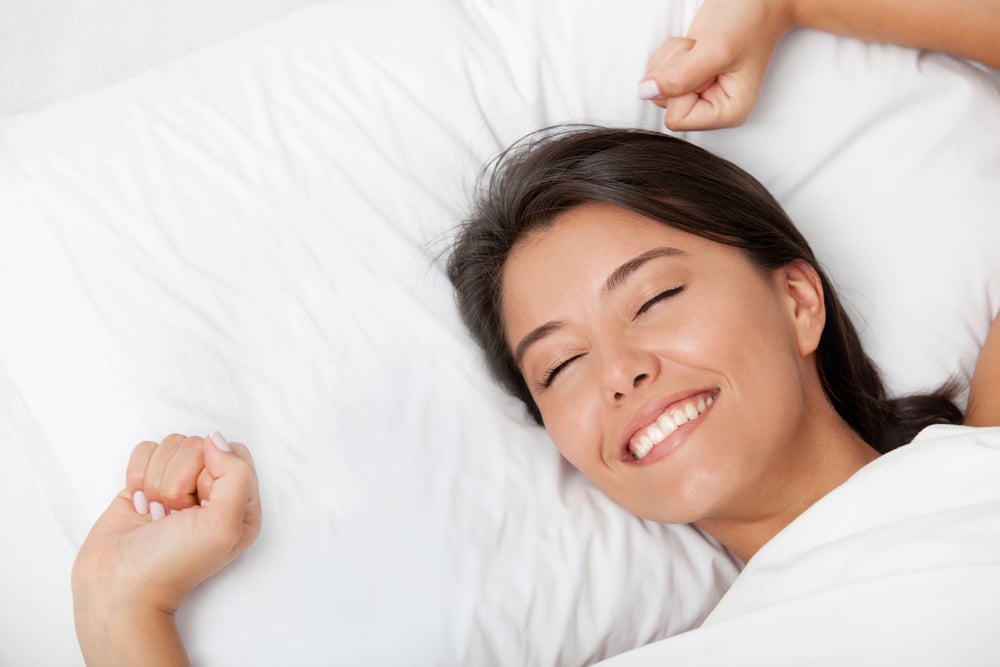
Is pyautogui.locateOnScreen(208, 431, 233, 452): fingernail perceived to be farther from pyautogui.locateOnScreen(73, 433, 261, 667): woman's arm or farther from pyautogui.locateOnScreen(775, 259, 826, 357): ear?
pyautogui.locateOnScreen(775, 259, 826, 357): ear

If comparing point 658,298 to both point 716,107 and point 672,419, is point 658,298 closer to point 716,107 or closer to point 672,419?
point 672,419

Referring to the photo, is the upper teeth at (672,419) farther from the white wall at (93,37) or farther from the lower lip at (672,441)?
the white wall at (93,37)

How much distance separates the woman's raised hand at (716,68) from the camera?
68.2 inches

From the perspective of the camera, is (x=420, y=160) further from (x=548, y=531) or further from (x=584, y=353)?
(x=548, y=531)

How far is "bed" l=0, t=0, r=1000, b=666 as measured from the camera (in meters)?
1.43

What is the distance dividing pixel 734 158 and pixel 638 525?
0.71 metres

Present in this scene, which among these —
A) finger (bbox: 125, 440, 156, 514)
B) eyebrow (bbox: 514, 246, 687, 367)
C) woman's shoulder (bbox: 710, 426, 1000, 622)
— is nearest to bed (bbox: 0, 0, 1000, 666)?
finger (bbox: 125, 440, 156, 514)

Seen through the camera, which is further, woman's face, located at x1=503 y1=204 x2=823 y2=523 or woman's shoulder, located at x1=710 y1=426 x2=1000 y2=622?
woman's face, located at x1=503 y1=204 x2=823 y2=523

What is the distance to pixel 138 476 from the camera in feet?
4.51

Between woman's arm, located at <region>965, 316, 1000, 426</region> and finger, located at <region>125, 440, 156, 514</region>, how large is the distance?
52.9 inches

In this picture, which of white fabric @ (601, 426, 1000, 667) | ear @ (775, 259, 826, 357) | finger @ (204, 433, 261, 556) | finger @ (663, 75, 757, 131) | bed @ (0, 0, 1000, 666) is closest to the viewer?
white fabric @ (601, 426, 1000, 667)

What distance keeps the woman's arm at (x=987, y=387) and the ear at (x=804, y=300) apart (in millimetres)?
307

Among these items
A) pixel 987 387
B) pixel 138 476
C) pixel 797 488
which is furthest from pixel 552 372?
pixel 987 387

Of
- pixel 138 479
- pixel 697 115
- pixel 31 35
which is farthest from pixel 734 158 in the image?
pixel 31 35
